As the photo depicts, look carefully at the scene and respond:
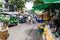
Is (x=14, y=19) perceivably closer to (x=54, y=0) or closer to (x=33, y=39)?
(x=33, y=39)

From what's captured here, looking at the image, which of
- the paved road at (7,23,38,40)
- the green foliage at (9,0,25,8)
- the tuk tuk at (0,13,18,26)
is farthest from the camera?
the green foliage at (9,0,25,8)

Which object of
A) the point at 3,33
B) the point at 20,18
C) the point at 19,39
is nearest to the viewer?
the point at 3,33

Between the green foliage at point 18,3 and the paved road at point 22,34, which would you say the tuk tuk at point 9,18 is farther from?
the green foliage at point 18,3

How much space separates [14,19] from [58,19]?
1608 centimetres

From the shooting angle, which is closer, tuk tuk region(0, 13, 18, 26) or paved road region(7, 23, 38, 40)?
paved road region(7, 23, 38, 40)

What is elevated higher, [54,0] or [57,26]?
[54,0]

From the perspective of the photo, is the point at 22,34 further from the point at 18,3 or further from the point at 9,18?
the point at 18,3

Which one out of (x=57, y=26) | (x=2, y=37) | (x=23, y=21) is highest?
(x=57, y=26)

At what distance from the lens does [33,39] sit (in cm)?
1320

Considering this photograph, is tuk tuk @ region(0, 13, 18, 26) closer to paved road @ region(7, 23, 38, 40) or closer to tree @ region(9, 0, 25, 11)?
paved road @ region(7, 23, 38, 40)

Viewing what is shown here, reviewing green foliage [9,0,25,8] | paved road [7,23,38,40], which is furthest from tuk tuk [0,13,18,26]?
green foliage [9,0,25,8]

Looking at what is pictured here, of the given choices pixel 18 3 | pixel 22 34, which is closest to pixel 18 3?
pixel 18 3

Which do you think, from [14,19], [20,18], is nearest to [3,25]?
[14,19]

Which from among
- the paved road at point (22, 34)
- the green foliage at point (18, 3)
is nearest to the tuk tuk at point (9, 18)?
the paved road at point (22, 34)
